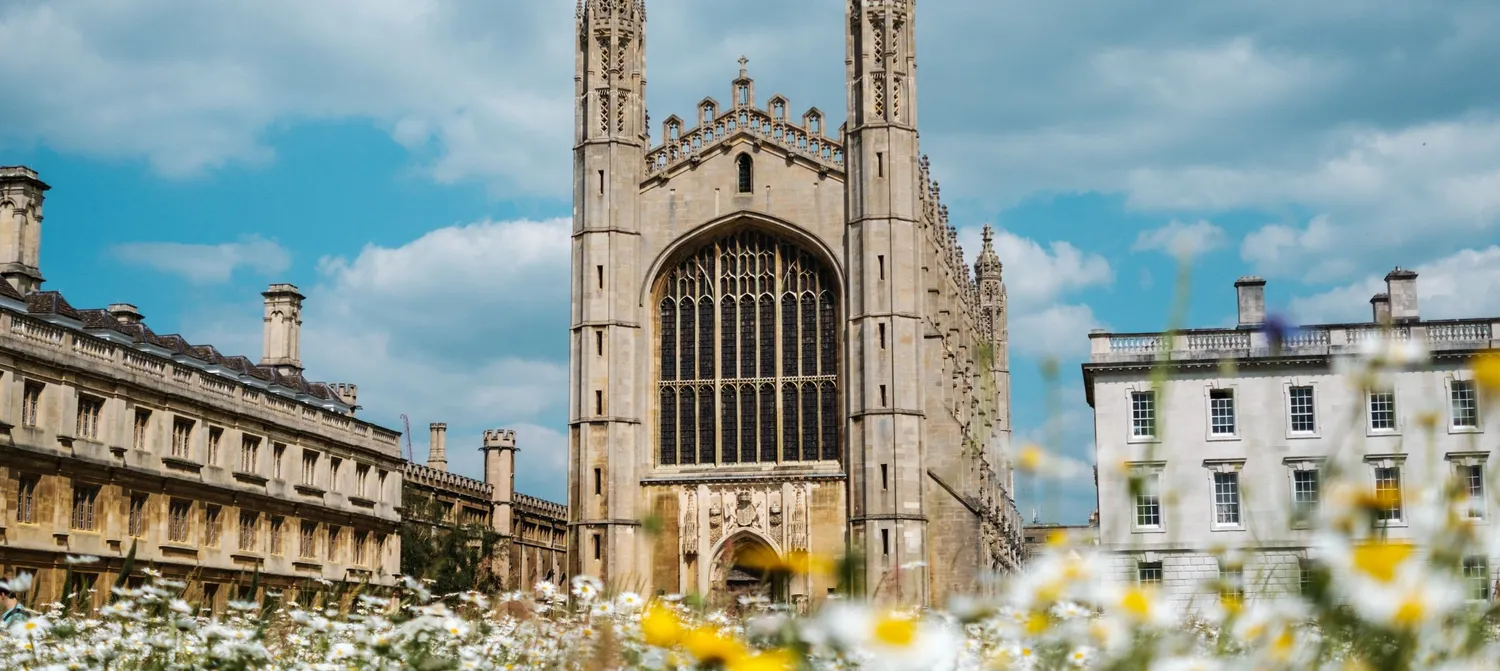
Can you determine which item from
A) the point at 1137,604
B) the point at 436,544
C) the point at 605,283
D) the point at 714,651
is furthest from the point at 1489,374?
the point at 436,544

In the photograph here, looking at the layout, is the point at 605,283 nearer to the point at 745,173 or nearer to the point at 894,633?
the point at 745,173

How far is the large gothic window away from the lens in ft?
155

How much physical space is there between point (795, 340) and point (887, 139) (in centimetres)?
627

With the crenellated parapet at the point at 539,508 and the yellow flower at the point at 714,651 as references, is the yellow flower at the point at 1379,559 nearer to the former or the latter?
the yellow flower at the point at 714,651

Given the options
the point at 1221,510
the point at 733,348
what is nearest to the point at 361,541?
the point at 733,348

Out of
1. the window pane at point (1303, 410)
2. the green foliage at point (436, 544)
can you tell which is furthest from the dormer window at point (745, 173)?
the window pane at point (1303, 410)

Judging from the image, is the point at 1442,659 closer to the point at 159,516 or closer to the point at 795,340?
the point at 159,516

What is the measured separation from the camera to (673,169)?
161ft

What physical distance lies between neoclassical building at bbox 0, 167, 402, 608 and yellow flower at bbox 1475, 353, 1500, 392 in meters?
27.2

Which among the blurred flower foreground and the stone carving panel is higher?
the stone carving panel

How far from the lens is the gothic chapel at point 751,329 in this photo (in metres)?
46.0

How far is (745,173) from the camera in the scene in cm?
4853

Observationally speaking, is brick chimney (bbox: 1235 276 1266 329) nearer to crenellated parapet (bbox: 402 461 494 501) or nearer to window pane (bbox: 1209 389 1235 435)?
window pane (bbox: 1209 389 1235 435)

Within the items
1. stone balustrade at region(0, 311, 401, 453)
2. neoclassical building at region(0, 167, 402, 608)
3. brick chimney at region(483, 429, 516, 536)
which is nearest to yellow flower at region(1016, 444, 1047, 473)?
neoclassical building at region(0, 167, 402, 608)
